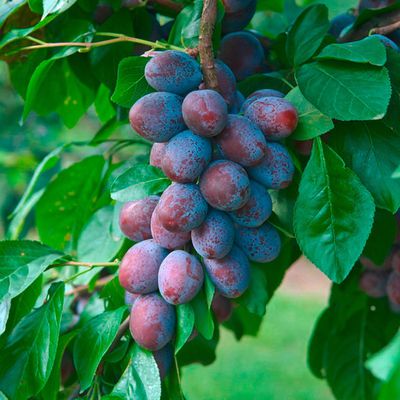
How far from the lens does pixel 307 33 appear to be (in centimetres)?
78

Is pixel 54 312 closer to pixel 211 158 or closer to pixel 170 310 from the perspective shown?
pixel 170 310

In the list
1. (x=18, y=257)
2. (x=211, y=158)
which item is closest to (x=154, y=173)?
(x=211, y=158)

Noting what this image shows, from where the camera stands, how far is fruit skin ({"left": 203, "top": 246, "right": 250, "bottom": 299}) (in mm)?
669

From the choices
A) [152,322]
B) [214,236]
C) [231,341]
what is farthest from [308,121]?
[231,341]

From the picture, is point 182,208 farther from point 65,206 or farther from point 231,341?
point 231,341

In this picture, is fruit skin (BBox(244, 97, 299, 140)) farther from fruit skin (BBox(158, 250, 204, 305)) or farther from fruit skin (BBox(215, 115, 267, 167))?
fruit skin (BBox(158, 250, 204, 305))

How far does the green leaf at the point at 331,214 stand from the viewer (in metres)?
0.63

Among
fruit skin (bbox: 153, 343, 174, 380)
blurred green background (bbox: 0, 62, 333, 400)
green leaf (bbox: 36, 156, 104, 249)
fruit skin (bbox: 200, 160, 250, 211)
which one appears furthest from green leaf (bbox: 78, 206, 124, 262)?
blurred green background (bbox: 0, 62, 333, 400)

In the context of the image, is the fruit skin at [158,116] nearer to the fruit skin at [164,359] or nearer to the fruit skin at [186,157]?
the fruit skin at [186,157]

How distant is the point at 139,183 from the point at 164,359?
0.65 feet

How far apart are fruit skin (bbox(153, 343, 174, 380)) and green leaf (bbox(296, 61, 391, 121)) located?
0.31 m

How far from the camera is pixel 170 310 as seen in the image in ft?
2.27

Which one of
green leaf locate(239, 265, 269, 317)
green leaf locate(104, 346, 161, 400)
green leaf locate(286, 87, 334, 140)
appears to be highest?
green leaf locate(286, 87, 334, 140)

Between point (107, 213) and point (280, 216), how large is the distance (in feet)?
1.09
